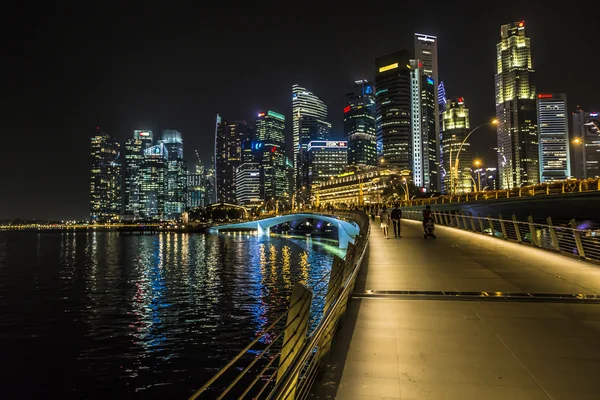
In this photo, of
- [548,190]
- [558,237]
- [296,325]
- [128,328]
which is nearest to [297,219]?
[548,190]

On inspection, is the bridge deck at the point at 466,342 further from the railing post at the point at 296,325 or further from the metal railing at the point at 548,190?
the metal railing at the point at 548,190

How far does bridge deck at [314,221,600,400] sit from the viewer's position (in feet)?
16.0

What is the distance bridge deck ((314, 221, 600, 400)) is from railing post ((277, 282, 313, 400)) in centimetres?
61

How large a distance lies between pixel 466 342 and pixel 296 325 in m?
3.32

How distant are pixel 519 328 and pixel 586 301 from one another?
3.07 meters

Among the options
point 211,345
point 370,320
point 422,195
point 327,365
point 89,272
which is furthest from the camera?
point 422,195

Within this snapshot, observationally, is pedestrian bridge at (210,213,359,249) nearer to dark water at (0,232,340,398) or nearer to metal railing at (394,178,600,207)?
Result: metal railing at (394,178,600,207)

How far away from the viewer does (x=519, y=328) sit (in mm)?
7195

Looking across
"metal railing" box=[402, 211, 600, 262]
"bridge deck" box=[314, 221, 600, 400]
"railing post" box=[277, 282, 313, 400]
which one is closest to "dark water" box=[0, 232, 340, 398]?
"bridge deck" box=[314, 221, 600, 400]

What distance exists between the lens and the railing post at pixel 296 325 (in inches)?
181

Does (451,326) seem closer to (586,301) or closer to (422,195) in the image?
(586,301)

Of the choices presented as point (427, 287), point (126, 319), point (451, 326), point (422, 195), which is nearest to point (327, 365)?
point (451, 326)

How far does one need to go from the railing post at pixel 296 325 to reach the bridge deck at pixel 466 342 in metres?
0.61

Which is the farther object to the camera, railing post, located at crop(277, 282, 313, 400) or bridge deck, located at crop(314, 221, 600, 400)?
bridge deck, located at crop(314, 221, 600, 400)
